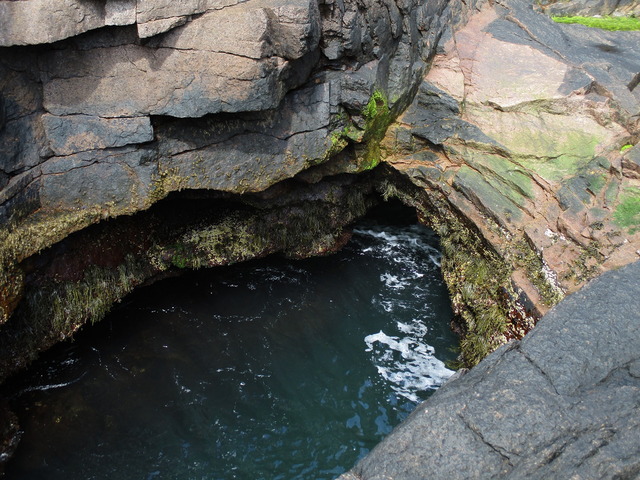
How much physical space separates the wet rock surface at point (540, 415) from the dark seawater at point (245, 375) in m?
2.80

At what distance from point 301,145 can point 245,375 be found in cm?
404

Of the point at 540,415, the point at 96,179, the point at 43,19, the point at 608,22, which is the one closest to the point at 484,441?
the point at 540,415

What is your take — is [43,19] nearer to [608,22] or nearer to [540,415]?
[540,415]

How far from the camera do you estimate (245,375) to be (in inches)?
369

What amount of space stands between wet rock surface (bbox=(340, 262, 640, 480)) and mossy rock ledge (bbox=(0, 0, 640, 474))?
2.62 metres

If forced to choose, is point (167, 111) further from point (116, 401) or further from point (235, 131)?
point (116, 401)

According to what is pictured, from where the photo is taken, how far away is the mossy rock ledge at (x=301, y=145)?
793 cm

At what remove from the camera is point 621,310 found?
6402 millimetres

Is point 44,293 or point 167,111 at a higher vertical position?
point 167,111

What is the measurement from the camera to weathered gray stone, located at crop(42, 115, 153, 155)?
8.21 meters

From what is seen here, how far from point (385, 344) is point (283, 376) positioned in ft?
6.35

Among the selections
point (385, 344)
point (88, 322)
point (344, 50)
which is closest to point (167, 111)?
point (344, 50)

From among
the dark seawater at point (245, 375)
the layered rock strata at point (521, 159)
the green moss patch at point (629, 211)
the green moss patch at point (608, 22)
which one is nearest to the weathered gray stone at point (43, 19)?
the dark seawater at point (245, 375)

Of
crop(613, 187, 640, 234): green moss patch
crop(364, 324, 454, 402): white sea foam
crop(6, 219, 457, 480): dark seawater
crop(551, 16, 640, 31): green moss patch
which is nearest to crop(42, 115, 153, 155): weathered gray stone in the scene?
crop(6, 219, 457, 480): dark seawater
